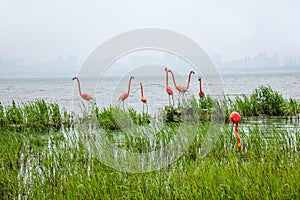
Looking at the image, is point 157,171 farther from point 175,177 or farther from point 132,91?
point 132,91

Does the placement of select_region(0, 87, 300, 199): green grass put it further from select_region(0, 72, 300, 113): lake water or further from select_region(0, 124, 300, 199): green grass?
select_region(0, 72, 300, 113): lake water

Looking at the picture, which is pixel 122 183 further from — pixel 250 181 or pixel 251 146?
pixel 251 146

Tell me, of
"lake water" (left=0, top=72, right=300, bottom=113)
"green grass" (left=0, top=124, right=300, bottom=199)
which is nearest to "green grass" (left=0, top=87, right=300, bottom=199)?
"green grass" (left=0, top=124, right=300, bottom=199)

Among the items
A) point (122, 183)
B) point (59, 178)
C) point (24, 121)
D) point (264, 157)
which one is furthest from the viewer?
point (24, 121)

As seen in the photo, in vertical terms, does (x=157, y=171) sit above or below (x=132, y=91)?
below

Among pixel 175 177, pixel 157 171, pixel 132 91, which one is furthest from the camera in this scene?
pixel 132 91

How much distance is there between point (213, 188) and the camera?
4.40m

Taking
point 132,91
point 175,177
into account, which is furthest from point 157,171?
point 132,91

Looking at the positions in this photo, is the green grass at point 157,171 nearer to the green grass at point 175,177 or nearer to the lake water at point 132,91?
the green grass at point 175,177

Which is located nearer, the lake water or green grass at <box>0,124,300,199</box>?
green grass at <box>0,124,300,199</box>

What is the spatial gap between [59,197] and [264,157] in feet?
9.08

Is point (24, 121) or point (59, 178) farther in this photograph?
point (24, 121)

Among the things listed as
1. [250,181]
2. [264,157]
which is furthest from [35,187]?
[264,157]

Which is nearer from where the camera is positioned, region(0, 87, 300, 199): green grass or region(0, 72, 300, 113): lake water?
region(0, 87, 300, 199): green grass
